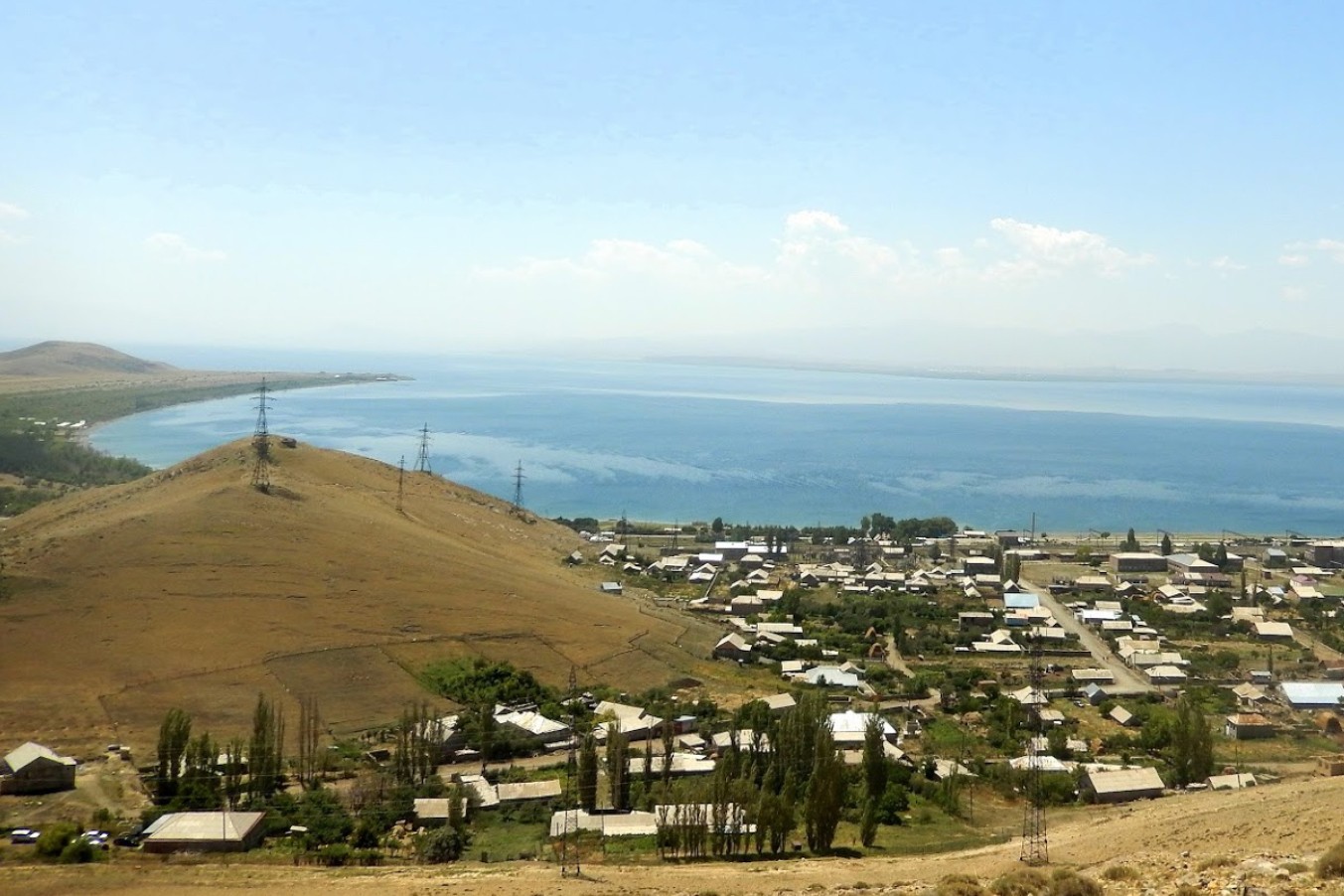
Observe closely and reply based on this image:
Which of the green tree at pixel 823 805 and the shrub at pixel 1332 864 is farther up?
the shrub at pixel 1332 864

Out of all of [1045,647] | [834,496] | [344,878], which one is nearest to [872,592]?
[1045,647]

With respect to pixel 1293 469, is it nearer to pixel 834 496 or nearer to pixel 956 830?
pixel 834 496

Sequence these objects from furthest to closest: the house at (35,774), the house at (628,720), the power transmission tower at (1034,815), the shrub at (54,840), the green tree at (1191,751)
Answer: the house at (628,720) < the green tree at (1191,751) < the house at (35,774) < the shrub at (54,840) < the power transmission tower at (1034,815)

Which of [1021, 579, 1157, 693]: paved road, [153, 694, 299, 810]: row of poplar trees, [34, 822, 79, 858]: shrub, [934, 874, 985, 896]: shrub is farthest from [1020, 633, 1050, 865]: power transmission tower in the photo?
[34, 822, 79, 858]: shrub

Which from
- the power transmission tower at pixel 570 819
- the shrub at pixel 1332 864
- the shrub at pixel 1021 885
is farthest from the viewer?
the power transmission tower at pixel 570 819

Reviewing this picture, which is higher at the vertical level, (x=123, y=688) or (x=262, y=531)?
(x=262, y=531)

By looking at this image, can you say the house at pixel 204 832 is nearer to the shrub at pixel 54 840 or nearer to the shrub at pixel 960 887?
the shrub at pixel 54 840

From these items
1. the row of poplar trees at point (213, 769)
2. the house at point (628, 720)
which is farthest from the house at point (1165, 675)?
the row of poplar trees at point (213, 769)
